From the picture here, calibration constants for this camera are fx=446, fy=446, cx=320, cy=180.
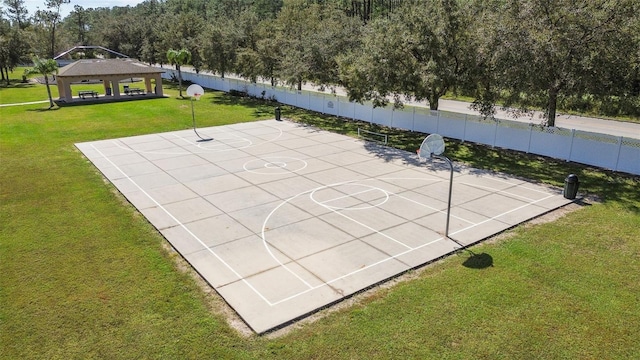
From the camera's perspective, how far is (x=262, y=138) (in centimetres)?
2394

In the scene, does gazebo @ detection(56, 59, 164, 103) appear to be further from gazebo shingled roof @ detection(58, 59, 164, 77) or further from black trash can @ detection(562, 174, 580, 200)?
black trash can @ detection(562, 174, 580, 200)

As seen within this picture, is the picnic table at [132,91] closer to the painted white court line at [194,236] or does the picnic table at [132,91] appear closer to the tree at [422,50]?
the painted white court line at [194,236]

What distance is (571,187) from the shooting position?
14.7m

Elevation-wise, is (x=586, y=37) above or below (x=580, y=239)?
above

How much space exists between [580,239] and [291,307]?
8.19 m

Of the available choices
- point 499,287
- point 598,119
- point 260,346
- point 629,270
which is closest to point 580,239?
point 629,270

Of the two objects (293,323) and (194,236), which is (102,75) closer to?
(194,236)

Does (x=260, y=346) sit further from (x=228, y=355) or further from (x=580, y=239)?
(x=580, y=239)

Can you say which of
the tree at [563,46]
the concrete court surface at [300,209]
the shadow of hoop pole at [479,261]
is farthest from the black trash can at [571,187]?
the shadow of hoop pole at [479,261]

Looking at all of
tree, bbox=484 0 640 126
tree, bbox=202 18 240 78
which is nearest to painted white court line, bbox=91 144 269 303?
tree, bbox=484 0 640 126

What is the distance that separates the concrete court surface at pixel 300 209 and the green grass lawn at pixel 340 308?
65 centimetres

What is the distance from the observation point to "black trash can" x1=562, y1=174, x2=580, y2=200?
14.7m

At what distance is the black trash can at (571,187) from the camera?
48.3 feet

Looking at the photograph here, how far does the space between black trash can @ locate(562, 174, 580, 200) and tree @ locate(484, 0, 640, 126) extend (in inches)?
165
